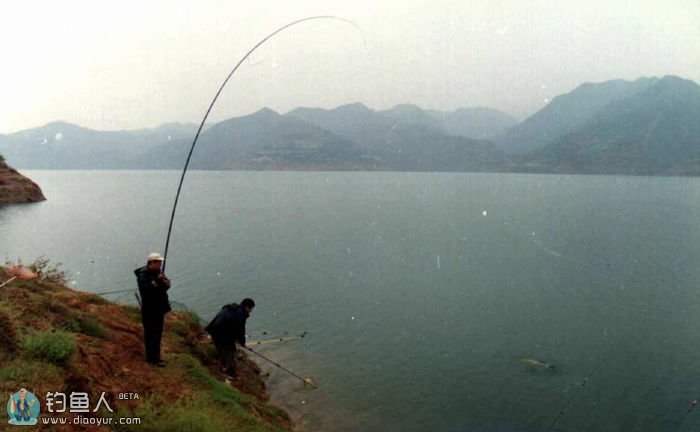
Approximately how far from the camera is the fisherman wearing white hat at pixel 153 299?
9.27 meters

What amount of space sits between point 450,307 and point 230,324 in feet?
55.4

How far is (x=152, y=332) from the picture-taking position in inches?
388

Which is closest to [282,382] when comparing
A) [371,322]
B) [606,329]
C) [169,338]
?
[169,338]

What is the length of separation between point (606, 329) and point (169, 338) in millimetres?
20886

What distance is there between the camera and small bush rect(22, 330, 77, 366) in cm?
749

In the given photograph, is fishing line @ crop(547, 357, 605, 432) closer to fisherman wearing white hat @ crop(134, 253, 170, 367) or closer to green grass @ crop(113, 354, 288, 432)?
green grass @ crop(113, 354, 288, 432)

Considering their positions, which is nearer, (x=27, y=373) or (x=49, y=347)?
(x=27, y=373)

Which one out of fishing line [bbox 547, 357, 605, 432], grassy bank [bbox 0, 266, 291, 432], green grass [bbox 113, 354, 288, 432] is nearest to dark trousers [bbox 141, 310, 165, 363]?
grassy bank [bbox 0, 266, 291, 432]

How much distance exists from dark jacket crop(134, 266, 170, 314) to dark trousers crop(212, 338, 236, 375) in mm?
3789

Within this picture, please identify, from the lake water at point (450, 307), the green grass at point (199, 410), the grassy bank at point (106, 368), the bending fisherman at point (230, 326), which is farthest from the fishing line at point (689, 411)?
the bending fisherman at point (230, 326)

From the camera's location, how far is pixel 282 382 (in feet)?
53.3

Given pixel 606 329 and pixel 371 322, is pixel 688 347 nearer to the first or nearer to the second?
pixel 606 329

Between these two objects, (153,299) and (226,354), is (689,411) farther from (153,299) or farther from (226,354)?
(153,299)

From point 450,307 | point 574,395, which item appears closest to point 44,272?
point 450,307
